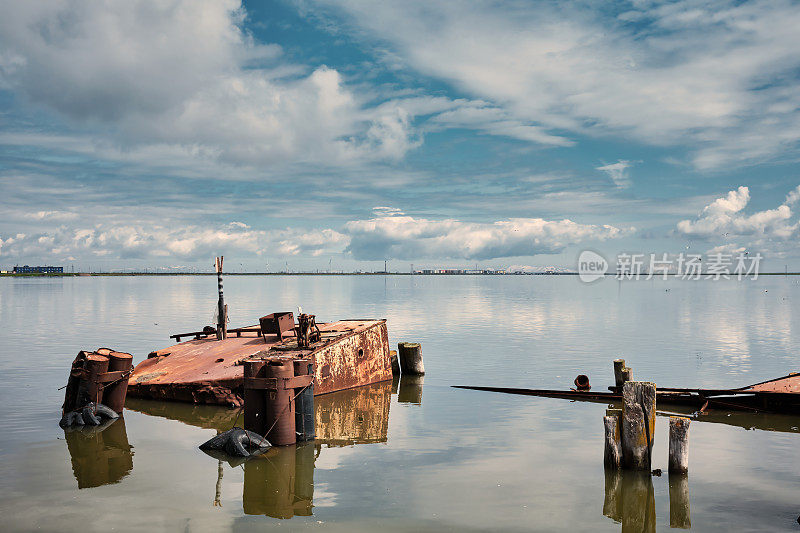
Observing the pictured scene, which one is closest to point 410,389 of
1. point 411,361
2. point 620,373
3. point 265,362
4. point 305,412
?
point 411,361

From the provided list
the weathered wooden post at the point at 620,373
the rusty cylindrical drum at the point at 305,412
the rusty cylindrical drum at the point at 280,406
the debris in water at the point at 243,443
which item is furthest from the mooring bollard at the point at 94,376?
the weathered wooden post at the point at 620,373

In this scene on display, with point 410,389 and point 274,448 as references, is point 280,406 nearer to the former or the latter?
point 274,448

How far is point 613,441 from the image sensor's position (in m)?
11.9

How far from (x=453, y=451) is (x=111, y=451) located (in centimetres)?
763

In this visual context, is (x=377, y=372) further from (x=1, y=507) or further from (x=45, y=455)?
(x=1, y=507)

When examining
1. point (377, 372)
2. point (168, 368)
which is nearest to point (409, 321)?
point (377, 372)

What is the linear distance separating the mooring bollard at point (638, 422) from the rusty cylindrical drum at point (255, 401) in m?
7.39

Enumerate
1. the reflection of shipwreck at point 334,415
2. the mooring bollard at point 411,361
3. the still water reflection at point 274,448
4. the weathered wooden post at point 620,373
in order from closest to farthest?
the still water reflection at point 274,448, the reflection of shipwreck at point 334,415, the weathered wooden post at point 620,373, the mooring bollard at point 411,361

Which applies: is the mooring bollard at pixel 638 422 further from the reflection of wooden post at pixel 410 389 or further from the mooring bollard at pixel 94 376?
the mooring bollard at pixel 94 376

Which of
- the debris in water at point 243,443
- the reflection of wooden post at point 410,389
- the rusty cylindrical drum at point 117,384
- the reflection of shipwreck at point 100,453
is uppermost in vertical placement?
the rusty cylindrical drum at point 117,384

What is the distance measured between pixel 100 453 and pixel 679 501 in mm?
11799

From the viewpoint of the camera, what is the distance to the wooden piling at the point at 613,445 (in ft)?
38.7

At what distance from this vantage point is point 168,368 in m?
19.3

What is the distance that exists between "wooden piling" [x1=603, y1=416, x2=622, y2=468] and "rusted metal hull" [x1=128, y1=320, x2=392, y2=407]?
817cm
